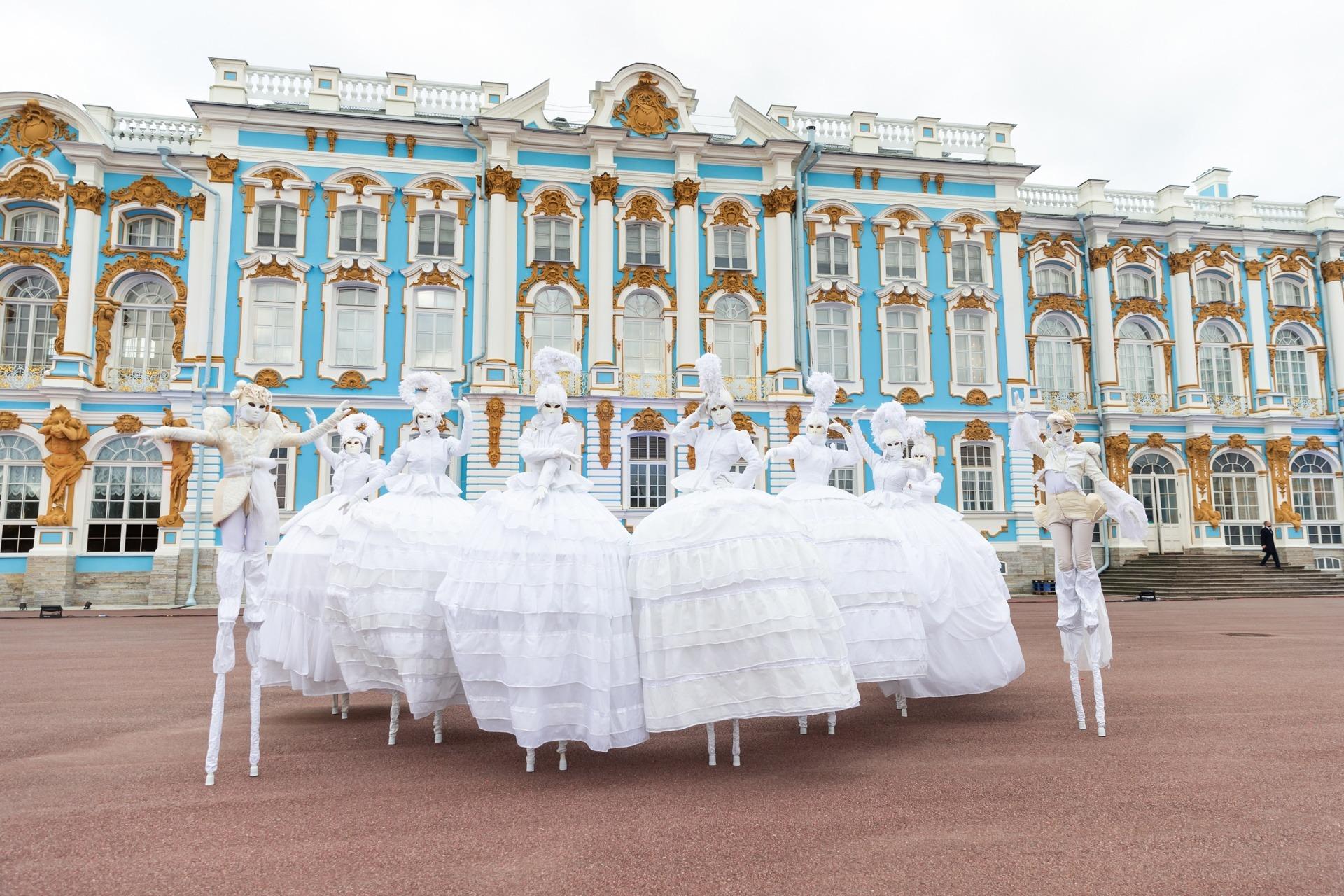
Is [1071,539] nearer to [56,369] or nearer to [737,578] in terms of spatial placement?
[737,578]

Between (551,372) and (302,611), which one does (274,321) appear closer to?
(302,611)

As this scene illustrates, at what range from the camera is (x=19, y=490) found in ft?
59.2

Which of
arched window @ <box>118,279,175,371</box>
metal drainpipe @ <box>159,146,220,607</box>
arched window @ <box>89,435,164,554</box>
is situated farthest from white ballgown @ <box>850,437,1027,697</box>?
arched window @ <box>118,279,175,371</box>

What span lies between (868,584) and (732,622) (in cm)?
140

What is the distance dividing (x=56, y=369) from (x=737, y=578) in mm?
19034

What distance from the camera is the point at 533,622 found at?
4559 millimetres

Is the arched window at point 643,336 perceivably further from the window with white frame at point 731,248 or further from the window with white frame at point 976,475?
the window with white frame at point 976,475

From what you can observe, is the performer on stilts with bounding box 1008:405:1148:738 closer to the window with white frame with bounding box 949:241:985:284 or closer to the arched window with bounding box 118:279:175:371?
the window with white frame with bounding box 949:241:985:284

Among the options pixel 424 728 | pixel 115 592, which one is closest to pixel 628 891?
pixel 424 728

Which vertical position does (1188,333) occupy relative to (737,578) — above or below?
above

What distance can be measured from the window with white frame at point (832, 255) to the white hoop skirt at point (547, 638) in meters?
17.7

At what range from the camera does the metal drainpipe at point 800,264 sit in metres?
20.6

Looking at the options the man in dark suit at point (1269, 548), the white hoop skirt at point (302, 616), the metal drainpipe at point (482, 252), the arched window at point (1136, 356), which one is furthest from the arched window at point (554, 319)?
the man in dark suit at point (1269, 548)

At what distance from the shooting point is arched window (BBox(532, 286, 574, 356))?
19.8 meters
